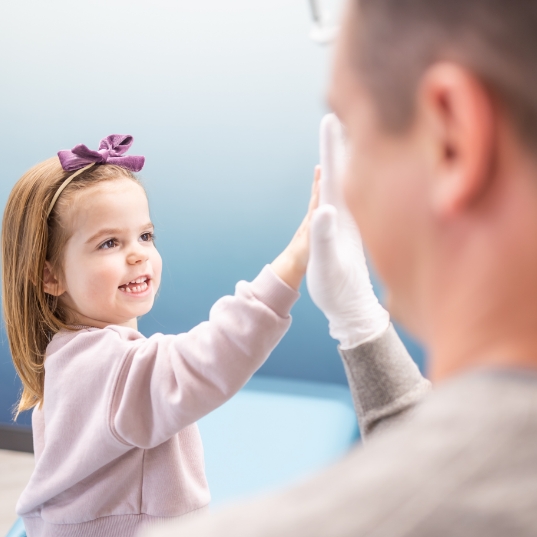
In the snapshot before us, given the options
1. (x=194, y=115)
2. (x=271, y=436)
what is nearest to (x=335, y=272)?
(x=271, y=436)

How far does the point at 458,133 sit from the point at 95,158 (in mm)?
855

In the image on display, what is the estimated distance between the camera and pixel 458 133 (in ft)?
1.01

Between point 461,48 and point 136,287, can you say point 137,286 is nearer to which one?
point 136,287

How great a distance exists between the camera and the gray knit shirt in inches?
10.3

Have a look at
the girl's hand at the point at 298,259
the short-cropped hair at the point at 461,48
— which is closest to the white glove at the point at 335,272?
the girl's hand at the point at 298,259

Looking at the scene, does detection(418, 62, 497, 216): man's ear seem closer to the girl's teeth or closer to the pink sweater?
the pink sweater

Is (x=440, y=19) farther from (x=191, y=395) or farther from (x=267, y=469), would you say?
(x=267, y=469)

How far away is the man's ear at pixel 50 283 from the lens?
1031 mm

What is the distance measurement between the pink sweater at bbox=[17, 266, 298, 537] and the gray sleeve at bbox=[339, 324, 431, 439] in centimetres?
12

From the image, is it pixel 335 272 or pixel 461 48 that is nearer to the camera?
pixel 461 48

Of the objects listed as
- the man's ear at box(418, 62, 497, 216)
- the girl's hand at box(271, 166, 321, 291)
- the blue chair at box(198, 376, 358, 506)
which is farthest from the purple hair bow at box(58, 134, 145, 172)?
the man's ear at box(418, 62, 497, 216)

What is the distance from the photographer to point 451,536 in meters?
0.26

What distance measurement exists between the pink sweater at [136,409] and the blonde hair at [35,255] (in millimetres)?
83

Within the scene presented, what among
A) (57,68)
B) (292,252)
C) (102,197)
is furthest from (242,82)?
(292,252)
